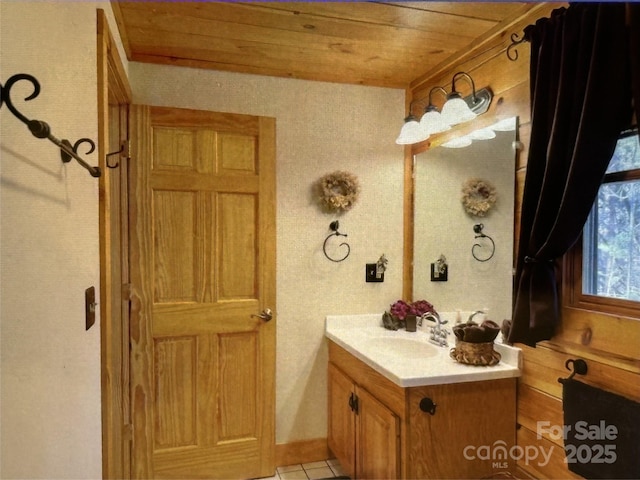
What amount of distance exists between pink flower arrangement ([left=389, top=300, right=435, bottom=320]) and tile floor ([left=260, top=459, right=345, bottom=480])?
95cm

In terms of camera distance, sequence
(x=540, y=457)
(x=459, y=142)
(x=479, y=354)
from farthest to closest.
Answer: (x=459, y=142) < (x=479, y=354) < (x=540, y=457)

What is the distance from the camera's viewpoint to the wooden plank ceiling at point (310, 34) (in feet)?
5.90

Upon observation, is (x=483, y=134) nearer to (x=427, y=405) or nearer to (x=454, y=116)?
(x=454, y=116)

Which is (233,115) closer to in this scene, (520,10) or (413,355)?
(520,10)

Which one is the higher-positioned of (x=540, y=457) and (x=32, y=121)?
(x=32, y=121)

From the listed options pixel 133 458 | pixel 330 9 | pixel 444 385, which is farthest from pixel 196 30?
pixel 133 458

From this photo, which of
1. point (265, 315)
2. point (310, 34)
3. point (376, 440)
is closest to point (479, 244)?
point (376, 440)

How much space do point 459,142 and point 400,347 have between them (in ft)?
3.73

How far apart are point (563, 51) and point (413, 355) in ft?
4.97

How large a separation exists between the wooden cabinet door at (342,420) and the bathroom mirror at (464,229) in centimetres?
68

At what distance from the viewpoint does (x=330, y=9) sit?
180 cm

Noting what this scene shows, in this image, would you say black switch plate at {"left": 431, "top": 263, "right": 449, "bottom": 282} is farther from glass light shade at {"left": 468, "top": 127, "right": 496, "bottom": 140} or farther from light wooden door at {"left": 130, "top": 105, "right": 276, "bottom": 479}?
light wooden door at {"left": 130, "top": 105, "right": 276, "bottom": 479}

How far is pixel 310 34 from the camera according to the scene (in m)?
2.03

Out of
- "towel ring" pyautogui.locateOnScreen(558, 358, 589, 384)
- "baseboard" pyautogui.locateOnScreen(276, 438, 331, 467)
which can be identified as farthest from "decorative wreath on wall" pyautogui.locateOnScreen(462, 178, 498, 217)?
"baseboard" pyautogui.locateOnScreen(276, 438, 331, 467)
